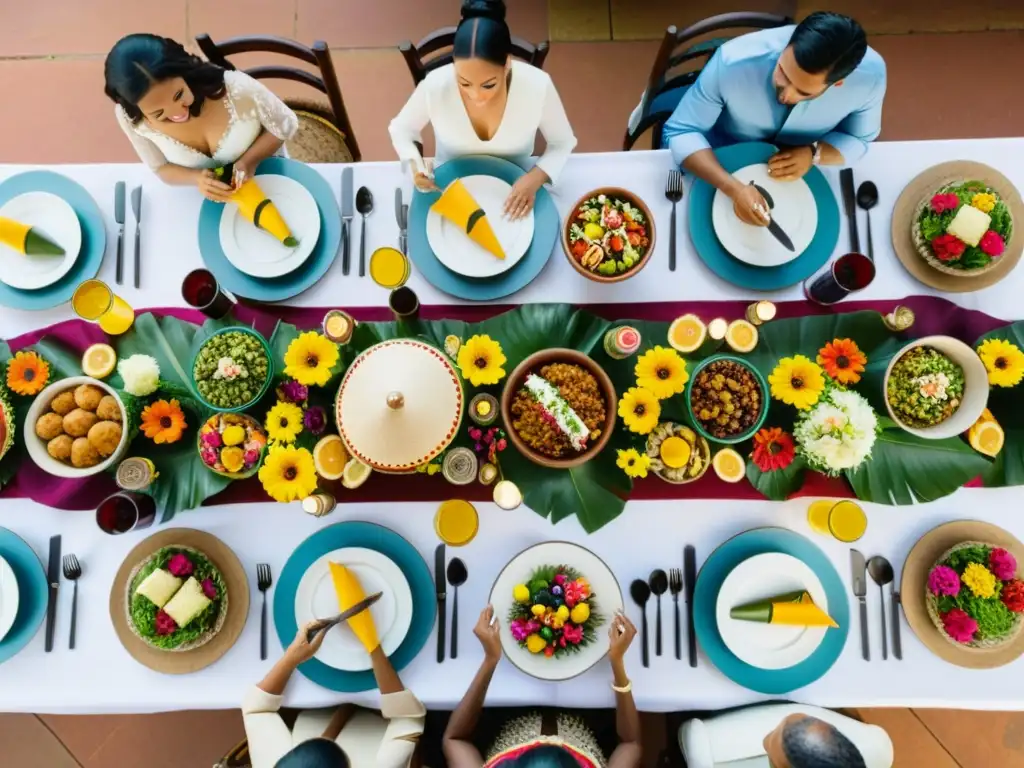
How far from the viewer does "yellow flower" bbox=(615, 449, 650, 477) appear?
127 cm

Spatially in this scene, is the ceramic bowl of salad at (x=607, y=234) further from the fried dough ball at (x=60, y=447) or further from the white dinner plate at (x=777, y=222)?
the fried dough ball at (x=60, y=447)

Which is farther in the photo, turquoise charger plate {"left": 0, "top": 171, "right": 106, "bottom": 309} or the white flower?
turquoise charger plate {"left": 0, "top": 171, "right": 106, "bottom": 309}

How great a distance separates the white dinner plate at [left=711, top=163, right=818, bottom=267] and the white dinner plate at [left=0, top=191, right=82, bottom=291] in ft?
4.90

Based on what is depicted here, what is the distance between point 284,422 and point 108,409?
0.37 m

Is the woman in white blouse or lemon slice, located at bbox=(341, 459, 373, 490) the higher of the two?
the woman in white blouse

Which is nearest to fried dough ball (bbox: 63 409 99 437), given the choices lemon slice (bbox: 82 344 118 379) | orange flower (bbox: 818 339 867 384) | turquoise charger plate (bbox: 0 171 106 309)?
lemon slice (bbox: 82 344 118 379)

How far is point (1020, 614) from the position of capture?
1301 mm

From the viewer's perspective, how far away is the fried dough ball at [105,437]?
1.28 meters

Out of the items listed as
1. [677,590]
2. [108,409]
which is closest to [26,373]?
[108,409]

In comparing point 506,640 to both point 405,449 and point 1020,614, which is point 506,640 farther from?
point 1020,614

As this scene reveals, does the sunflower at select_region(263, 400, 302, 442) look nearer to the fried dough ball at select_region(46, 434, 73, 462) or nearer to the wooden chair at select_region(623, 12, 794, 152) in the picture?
the fried dough ball at select_region(46, 434, 73, 462)

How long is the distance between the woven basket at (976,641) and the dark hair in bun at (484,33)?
1.38m

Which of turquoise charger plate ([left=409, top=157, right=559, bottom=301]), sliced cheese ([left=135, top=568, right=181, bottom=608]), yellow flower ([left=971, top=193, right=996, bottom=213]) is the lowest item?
sliced cheese ([left=135, top=568, right=181, bottom=608])

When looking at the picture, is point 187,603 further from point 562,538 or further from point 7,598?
point 562,538
